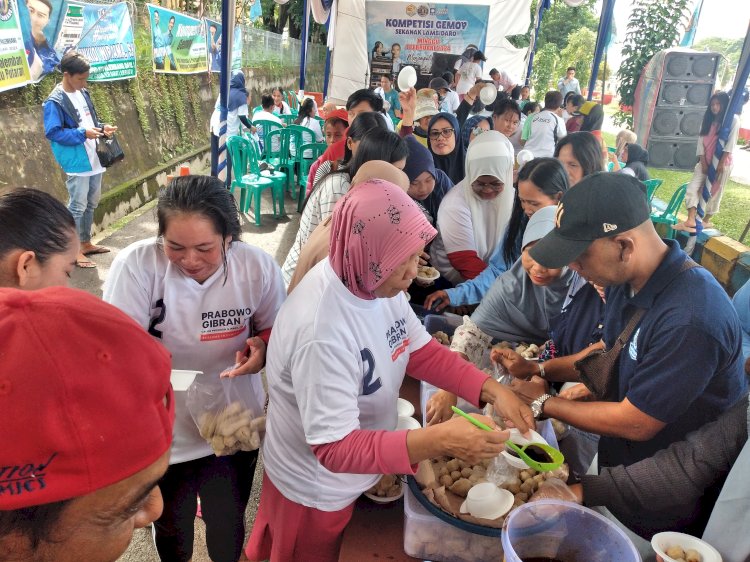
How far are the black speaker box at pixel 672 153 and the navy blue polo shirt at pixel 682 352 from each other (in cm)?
1142

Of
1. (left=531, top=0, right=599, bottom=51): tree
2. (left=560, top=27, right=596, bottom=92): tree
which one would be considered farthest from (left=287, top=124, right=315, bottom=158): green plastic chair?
(left=531, top=0, right=599, bottom=51): tree

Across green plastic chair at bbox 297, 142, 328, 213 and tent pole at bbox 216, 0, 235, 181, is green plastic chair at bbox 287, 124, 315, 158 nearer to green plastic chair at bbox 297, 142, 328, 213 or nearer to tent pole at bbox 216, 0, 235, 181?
green plastic chair at bbox 297, 142, 328, 213

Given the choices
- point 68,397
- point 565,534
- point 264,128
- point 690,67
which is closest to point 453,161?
point 565,534

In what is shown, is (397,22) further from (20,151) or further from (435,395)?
(435,395)

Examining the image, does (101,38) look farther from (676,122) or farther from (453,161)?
(676,122)

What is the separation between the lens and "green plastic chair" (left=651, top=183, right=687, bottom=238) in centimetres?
709

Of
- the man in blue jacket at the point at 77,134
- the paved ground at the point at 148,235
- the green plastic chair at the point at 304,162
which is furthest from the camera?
the green plastic chair at the point at 304,162

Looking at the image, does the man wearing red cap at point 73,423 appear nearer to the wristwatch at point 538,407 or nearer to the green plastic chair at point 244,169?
the wristwatch at point 538,407

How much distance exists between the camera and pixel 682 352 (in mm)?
1333

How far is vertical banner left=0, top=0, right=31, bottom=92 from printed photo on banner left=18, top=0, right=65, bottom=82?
10 centimetres

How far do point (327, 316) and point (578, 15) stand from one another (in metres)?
35.0

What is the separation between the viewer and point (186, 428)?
186 centimetres

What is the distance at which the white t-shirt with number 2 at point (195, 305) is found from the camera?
1701 mm

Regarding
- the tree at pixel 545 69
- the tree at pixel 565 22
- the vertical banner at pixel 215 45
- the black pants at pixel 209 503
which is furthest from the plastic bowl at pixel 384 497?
the tree at pixel 565 22
